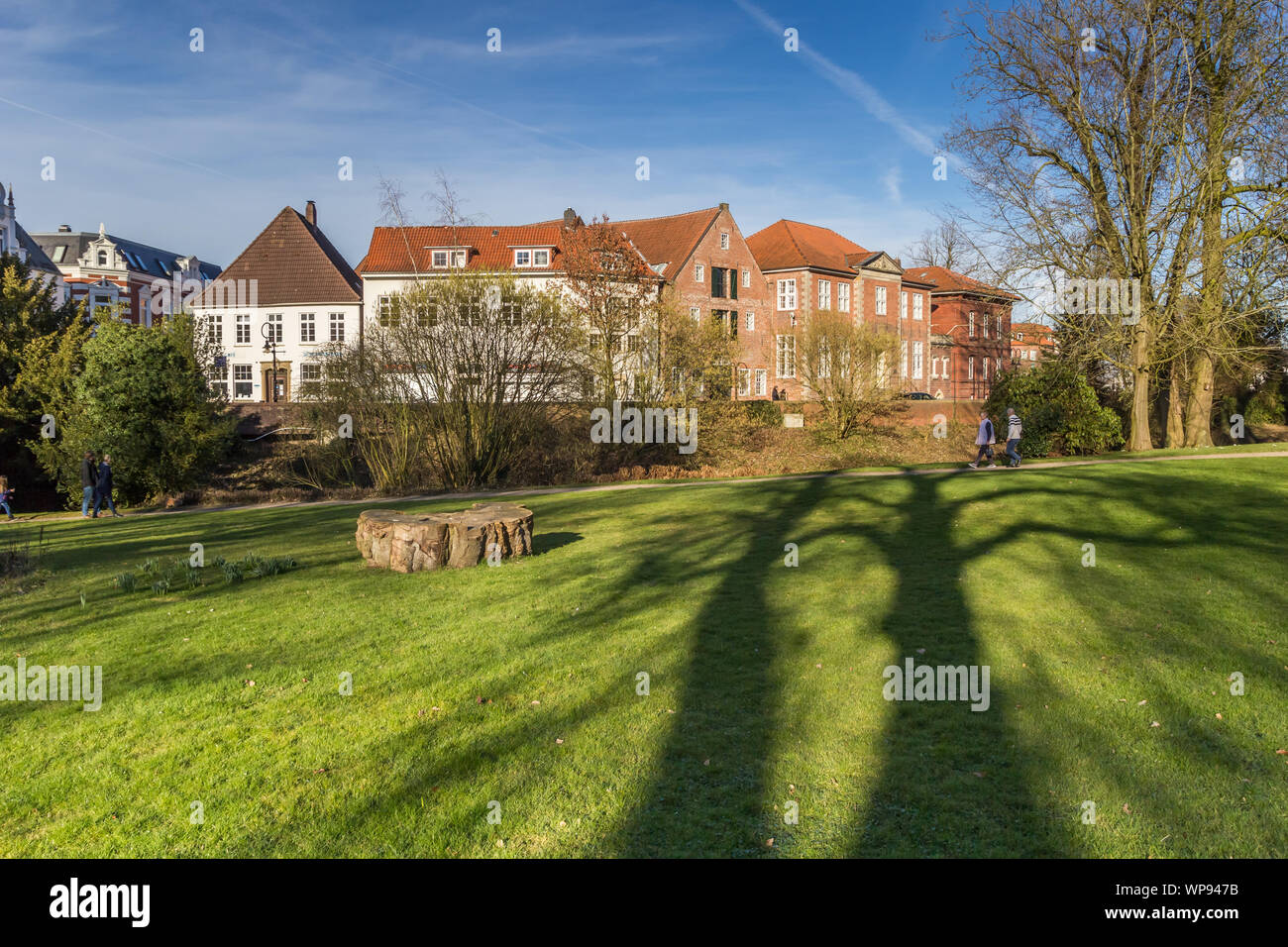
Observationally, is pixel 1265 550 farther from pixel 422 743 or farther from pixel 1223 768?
pixel 422 743

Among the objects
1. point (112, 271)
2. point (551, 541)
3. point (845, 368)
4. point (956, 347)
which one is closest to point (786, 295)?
point (956, 347)

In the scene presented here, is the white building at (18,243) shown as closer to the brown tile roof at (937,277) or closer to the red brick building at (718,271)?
the red brick building at (718,271)

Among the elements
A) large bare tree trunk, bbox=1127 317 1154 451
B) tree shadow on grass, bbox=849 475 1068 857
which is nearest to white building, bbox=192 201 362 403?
large bare tree trunk, bbox=1127 317 1154 451

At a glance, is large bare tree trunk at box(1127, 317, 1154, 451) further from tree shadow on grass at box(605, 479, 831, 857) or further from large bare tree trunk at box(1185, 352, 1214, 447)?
tree shadow on grass at box(605, 479, 831, 857)

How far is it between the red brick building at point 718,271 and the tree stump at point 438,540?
3737 centimetres

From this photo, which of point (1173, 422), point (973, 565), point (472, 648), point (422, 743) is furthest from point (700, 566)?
point (1173, 422)

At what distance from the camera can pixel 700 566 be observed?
1072 cm

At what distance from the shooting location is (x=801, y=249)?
5466 cm

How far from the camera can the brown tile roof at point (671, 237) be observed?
159 ft

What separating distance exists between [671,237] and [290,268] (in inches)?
903

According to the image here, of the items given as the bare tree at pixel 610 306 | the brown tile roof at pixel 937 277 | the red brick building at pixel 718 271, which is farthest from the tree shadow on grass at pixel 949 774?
the brown tile roof at pixel 937 277

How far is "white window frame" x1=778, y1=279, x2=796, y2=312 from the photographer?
177 feet
